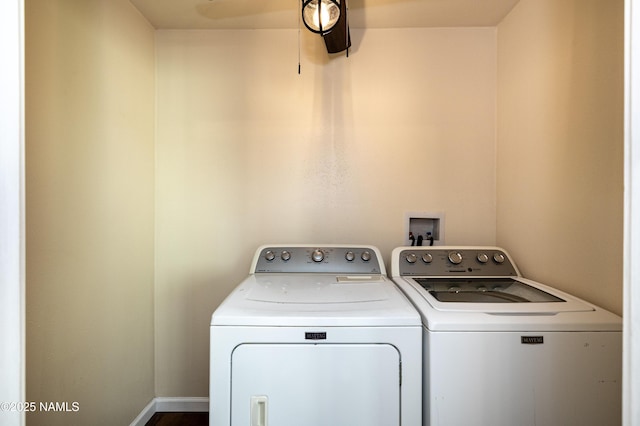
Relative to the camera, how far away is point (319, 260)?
156cm

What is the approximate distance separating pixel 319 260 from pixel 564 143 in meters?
1.30

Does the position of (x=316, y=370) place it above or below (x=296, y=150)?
below

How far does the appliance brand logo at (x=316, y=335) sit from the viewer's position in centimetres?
89

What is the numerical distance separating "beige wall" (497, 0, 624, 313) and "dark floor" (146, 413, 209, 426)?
2124 mm

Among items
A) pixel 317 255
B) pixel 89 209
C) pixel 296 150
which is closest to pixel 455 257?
pixel 317 255

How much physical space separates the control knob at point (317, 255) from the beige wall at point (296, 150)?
23cm

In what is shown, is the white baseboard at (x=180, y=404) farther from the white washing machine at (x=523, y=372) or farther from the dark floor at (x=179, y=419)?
the white washing machine at (x=523, y=372)

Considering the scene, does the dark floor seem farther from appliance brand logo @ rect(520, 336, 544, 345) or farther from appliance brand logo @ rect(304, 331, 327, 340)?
appliance brand logo @ rect(520, 336, 544, 345)

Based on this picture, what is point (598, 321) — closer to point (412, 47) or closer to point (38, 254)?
point (412, 47)

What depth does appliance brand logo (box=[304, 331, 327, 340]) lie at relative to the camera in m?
0.89

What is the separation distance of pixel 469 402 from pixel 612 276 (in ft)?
2.39

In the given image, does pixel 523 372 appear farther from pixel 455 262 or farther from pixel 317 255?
pixel 317 255

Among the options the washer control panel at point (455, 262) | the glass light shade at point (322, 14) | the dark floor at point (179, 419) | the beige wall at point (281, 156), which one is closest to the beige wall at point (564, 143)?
the beige wall at point (281, 156)

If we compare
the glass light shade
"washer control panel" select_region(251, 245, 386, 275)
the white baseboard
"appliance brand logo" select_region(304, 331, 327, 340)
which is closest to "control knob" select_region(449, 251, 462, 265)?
"washer control panel" select_region(251, 245, 386, 275)
